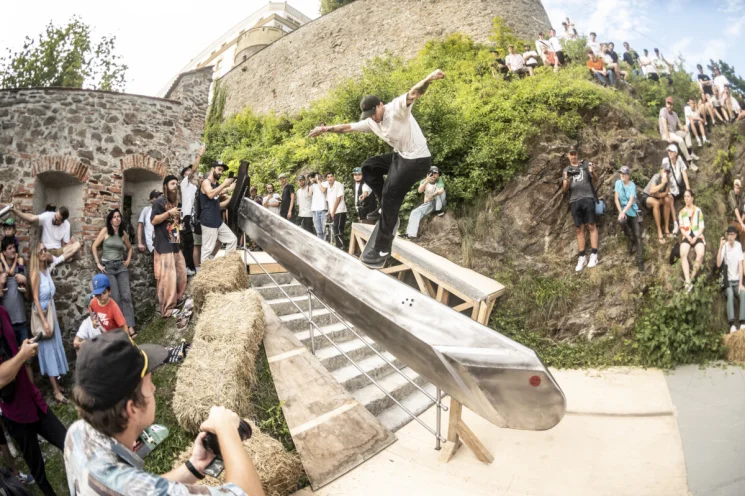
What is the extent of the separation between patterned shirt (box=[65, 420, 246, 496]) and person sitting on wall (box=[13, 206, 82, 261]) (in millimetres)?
7277

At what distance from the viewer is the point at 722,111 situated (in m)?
9.23

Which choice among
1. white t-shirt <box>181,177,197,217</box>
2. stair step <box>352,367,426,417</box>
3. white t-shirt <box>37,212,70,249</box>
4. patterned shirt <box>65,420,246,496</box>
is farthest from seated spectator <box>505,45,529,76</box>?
patterned shirt <box>65,420,246,496</box>

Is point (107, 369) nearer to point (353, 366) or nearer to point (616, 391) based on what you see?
point (353, 366)

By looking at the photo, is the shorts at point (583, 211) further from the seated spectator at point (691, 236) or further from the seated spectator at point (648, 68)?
the seated spectator at point (648, 68)

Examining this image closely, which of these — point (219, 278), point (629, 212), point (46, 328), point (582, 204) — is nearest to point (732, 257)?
point (629, 212)

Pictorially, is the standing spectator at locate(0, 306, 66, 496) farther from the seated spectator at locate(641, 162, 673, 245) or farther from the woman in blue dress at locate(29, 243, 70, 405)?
the seated spectator at locate(641, 162, 673, 245)

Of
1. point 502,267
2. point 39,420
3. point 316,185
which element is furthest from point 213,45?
point 39,420

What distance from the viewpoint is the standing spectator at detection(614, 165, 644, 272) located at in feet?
25.0

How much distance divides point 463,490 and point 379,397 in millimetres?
1532

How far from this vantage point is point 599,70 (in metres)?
11.7

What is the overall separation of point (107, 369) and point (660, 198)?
8.78 m

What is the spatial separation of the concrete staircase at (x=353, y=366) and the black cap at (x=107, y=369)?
3.09 meters

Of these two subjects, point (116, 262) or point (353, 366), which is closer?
point (353, 366)

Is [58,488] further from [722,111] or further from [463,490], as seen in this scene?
[722,111]
